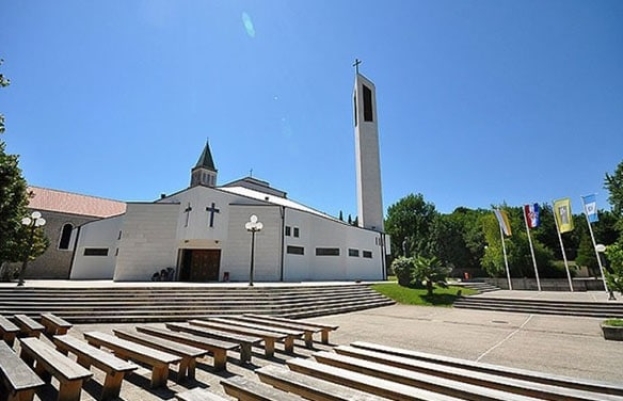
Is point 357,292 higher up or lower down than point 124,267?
lower down

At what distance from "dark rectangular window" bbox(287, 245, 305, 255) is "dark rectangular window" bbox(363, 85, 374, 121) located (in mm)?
17262

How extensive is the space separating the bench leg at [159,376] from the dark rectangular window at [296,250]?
16857 mm

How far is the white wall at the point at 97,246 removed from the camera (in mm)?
21234

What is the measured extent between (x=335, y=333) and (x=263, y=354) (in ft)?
10.1

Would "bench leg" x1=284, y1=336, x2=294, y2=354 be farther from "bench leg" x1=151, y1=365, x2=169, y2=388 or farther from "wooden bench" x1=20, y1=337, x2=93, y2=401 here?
"wooden bench" x1=20, y1=337, x2=93, y2=401

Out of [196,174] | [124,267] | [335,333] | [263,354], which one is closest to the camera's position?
[263,354]

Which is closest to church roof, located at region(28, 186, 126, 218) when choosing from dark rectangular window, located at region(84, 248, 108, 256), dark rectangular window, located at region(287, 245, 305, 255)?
dark rectangular window, located at region(84, 248, 108, 256)

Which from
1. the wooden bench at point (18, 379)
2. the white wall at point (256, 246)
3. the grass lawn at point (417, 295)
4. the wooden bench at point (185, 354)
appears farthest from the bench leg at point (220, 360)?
the white wall at point (256, 246)

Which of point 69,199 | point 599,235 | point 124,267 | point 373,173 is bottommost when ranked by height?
point 124,267

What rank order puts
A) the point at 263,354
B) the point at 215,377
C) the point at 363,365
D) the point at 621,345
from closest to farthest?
the point at 363,365, the point at 215,377, the point at 263,354, the point at 621,345

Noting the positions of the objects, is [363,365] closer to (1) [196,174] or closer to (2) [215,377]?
(2) [215,377]

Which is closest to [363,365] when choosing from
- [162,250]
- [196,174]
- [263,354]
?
[263,354]

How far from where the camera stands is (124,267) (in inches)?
734

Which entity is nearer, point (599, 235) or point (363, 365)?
point (363, 365)
